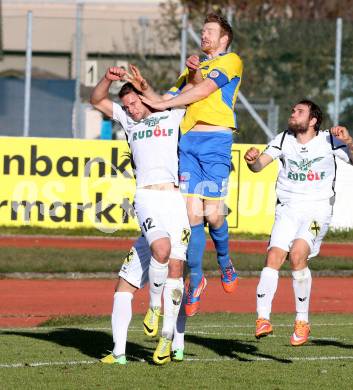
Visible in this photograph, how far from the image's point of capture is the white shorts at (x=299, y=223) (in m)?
11.7

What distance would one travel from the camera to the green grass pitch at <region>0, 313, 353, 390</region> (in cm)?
996

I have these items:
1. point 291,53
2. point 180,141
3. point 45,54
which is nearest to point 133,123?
point 180,141

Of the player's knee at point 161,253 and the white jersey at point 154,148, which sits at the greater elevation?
the white jersey at point 154,148

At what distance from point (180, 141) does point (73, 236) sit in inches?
590

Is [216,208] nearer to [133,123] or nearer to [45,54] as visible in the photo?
[133,123]

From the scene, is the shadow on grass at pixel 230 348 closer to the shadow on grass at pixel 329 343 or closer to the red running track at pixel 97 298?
the shadow on grass at pixel 329 343

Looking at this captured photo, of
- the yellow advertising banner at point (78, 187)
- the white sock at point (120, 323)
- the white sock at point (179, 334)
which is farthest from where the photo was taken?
the yellow advertising banner at point (78, 187)

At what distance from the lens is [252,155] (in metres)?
11.6

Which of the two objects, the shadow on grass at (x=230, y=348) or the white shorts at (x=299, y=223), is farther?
the white shorts at (x=299, y=223)

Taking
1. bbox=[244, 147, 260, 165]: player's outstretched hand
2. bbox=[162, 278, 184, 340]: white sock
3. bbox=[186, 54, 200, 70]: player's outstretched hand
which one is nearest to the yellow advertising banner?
bbox=[244, 147, 260, 165]: player's outstretched hand

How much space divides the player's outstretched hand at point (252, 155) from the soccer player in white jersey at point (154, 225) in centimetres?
83

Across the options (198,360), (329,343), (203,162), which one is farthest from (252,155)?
(329,343)

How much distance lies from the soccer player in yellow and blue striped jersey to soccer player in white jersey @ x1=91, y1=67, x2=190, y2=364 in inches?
Answer: 25.6

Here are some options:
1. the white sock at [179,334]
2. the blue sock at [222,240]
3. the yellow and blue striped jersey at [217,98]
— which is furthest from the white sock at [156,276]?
the blue sock at [222,240]
